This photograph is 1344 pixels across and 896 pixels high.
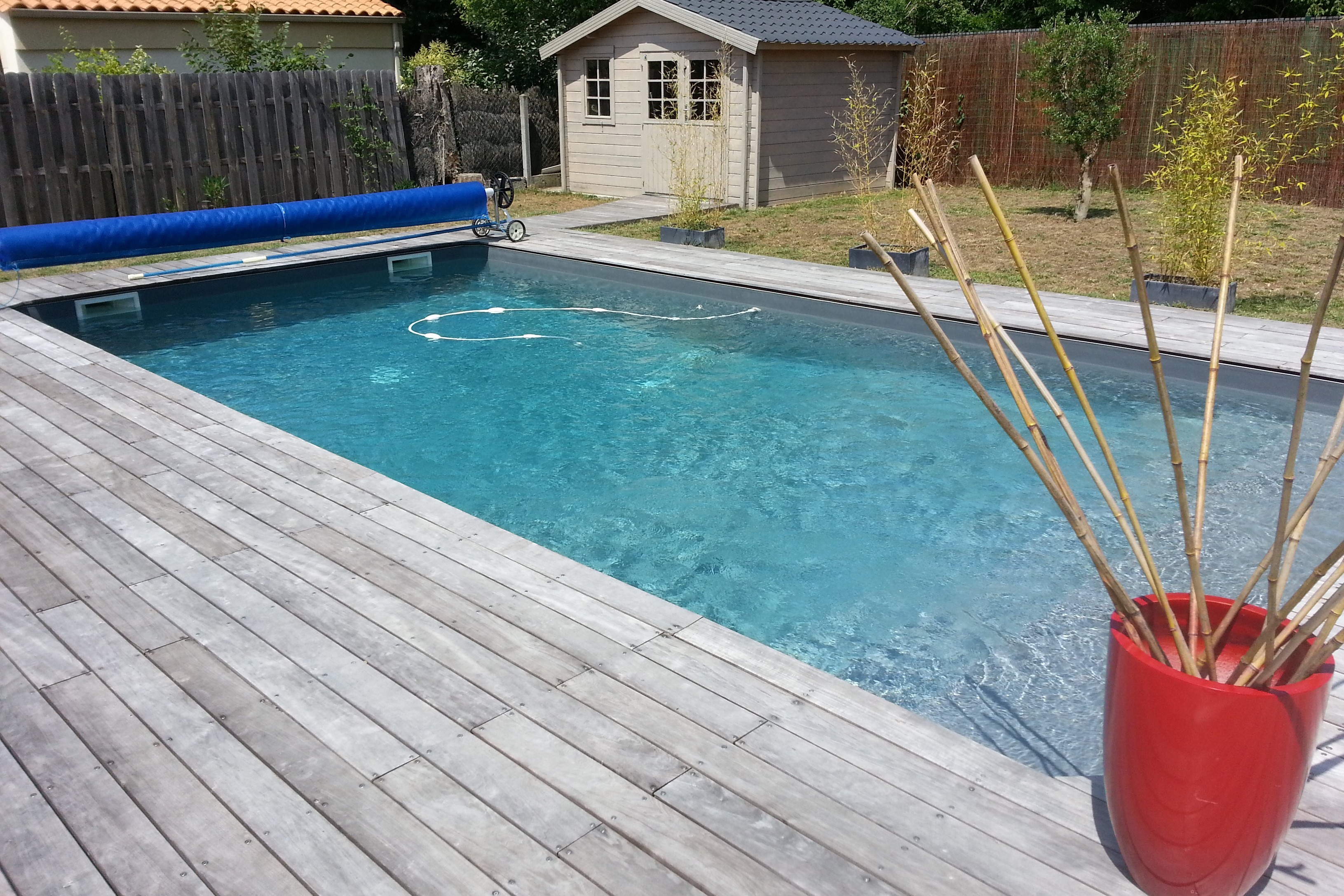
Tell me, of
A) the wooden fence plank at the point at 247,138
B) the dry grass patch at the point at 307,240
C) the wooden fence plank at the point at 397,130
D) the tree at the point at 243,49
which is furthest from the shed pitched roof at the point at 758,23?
the wooden fence plank at the point at 247,138

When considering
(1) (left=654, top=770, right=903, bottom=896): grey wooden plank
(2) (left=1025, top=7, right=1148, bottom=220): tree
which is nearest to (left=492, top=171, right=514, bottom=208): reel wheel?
(2) (left=1025, top=7, right=1148, bottom=220): tree

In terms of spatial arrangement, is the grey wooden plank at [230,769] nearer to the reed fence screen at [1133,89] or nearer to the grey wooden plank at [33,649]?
the grey wooden plank at [33,649]

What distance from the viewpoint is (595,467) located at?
537 centimetres

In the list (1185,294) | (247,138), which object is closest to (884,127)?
(1185,294)

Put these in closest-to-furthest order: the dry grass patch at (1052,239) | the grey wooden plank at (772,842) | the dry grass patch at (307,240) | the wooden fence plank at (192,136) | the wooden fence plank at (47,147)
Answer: the grey wooden plank at (772,842) < the dry grass patch at (1052,239) < the dry grass patch at (307,240) < the wooden fence plank at (47,147) < the wooden fence plank at (192,136)

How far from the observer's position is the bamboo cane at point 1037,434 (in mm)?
1742

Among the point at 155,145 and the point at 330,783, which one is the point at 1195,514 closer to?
the point at 330,783

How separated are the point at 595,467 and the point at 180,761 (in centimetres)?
318

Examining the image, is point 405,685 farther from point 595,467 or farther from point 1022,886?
point 595,467

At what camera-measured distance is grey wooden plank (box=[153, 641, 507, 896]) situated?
6.50 ft

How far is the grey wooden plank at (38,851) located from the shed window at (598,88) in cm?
1181

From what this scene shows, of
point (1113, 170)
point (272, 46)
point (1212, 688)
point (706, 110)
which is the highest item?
point (272, 46)

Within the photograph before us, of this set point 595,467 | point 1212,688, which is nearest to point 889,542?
point 595,467

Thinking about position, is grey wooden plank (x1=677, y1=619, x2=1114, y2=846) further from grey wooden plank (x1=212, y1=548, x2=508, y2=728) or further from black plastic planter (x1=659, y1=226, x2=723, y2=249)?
black plastic planter (x1=659, y1=226, x2=723, y2=249)
